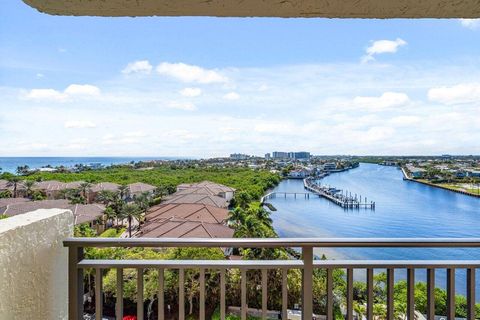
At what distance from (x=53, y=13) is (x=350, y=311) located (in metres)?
1.70

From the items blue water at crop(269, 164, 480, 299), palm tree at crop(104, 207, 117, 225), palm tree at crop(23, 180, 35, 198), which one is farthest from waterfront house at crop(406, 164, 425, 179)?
palm tree at crop(23, 180, 35, 198)

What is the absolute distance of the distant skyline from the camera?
846 centimetres

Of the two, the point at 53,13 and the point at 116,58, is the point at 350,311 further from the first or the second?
the point at 116,58

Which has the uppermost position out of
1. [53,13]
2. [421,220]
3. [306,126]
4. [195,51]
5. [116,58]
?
[195,51]

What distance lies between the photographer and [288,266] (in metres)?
1.26

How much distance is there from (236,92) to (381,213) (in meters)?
17.6

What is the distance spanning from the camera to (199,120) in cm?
2297

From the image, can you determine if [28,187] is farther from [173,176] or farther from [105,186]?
[173,176]

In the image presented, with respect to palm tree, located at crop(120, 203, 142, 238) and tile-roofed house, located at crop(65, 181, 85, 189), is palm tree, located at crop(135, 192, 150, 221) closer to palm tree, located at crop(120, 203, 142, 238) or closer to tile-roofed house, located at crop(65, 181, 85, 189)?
Answer: palm tree, located at crop(120, 203, 142, 238)

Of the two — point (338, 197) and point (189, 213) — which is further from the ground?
point (189, 213)

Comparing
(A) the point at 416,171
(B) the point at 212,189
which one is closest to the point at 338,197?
(B) the point at 212,189

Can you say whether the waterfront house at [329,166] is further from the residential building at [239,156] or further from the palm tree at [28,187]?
the palm tree at [28,187]

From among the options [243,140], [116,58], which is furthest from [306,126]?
[116,58]

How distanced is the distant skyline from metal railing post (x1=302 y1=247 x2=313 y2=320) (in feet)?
19.2
